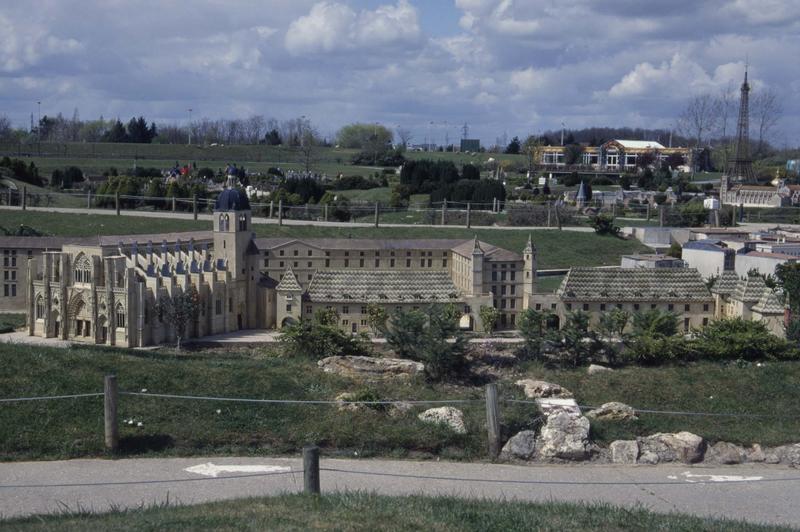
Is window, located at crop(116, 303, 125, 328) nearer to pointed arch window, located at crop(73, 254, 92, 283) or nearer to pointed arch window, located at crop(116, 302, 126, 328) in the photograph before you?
pointed arch window, located at crop(116, 302, 126, 328)

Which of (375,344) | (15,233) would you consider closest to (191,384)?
(375,344)

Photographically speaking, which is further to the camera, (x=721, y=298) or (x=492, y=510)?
(x=721, y=298)

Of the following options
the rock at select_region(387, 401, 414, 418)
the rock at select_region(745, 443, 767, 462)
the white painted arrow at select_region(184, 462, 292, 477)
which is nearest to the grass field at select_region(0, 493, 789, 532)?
the white painted arrow at select_region(184, 462, 292, 477)

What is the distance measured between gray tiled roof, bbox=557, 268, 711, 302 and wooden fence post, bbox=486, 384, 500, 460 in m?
21.8

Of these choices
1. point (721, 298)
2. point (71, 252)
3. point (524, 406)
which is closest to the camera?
point (524, 406)

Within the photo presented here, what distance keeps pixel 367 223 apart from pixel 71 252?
29.1 metres

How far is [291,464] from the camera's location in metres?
18.3

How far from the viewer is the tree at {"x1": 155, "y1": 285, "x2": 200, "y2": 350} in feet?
117

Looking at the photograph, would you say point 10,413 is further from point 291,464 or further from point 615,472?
point 615,472

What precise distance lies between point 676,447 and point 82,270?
23.4m

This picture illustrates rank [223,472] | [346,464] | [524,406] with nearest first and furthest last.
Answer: [223,472]
[346,464]
[524,406]

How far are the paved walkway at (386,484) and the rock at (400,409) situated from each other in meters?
1.84

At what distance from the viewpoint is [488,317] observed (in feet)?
129

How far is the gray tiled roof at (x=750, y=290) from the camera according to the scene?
126 ft
